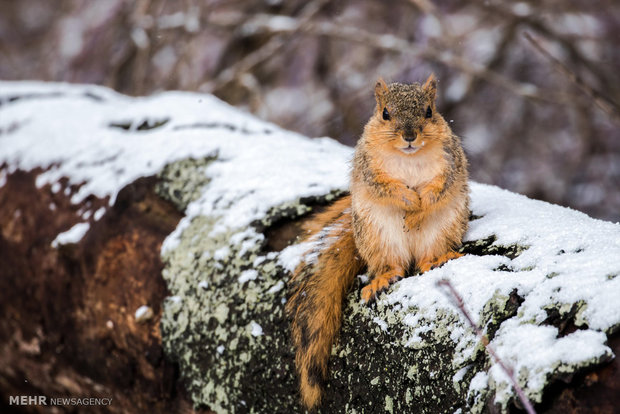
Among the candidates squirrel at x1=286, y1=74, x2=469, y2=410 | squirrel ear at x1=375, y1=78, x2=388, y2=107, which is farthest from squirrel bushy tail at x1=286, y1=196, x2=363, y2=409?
squirrel ear at x1=375, y1=78, x2=388, y2=107

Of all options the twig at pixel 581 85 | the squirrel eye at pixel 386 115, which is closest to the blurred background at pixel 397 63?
the twig at pixel 581 85

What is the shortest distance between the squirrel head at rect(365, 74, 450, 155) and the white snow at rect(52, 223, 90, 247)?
1114 millimetres

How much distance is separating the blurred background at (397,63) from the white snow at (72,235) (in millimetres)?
2504

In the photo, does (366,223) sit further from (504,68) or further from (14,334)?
(504,68)

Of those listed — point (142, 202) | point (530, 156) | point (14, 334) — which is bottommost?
point (530, 156)

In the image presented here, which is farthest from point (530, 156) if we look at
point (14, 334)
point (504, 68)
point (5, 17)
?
point (5, 17)

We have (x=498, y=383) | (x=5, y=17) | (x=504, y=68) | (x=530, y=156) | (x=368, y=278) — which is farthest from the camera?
(x=5, y=17)

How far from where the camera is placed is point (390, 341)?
1324mm

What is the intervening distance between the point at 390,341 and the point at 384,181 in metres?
0.47

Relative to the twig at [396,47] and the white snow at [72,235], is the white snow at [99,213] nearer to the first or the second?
the white snow at [72,235]

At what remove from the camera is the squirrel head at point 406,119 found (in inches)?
63.0

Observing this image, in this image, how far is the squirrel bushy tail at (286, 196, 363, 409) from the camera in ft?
4.59

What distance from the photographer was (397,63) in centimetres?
487

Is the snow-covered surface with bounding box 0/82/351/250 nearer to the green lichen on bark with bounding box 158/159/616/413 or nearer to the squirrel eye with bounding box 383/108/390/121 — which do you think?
the green lichen on bark with bounding box 158/159/616/413
